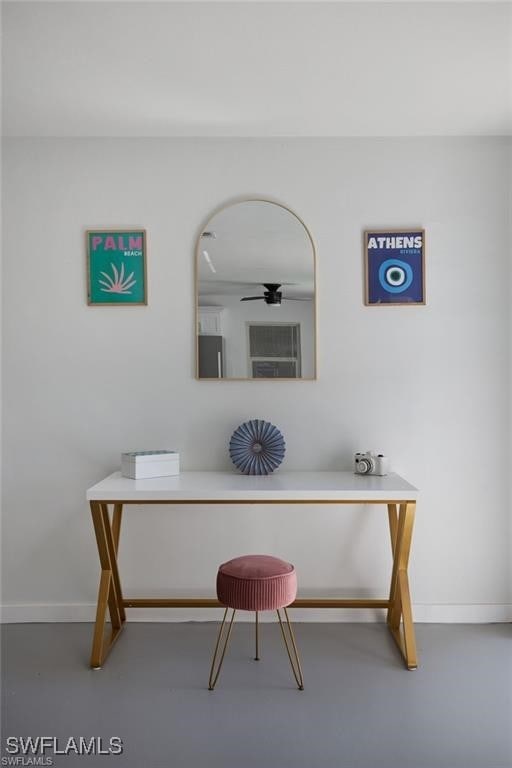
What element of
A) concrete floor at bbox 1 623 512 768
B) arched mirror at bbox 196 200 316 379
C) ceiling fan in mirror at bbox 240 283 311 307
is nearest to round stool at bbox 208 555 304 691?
concrete floor at bbox 1 623 512 768

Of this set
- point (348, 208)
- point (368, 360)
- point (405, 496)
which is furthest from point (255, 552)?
point (348, 208)

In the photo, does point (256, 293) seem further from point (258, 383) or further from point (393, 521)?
point (393, 521)

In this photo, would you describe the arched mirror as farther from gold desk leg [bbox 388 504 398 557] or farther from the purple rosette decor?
gold desk leg [bbox 388 504 398 557]

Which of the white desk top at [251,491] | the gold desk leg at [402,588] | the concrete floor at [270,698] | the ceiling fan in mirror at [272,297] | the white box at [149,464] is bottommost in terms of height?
the concrete floor at [270,698]

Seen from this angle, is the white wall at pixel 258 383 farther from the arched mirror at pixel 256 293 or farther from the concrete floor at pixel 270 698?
the concrete floor at pixel 270 698

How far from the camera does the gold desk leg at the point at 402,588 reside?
2.63m

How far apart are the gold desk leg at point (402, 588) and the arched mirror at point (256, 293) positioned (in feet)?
2.92

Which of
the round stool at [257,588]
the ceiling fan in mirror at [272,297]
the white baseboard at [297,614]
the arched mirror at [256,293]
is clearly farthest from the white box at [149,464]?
the ceiling fan in mirror at [272,297]

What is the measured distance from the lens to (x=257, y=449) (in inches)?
119

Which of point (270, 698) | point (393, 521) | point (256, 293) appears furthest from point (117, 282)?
point (270, 698)

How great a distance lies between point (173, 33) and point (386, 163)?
1385 mm

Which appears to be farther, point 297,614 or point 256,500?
point 297,614

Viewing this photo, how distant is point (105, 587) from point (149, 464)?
0.59 m

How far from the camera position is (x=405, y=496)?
2592mm
